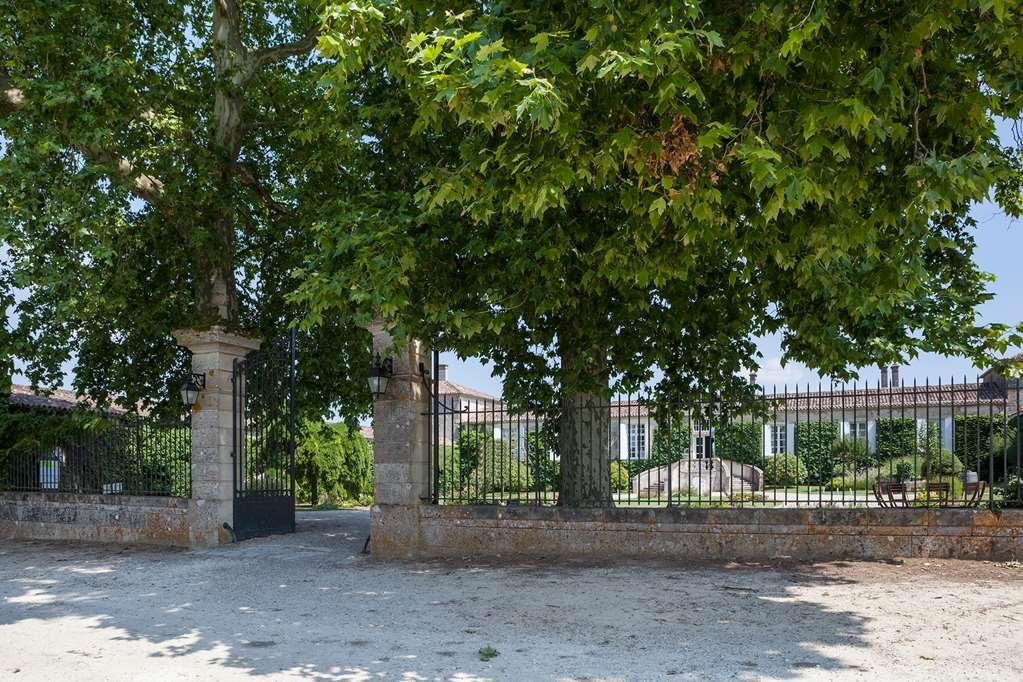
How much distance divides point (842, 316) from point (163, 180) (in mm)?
10265

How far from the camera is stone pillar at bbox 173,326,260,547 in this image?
13602mm

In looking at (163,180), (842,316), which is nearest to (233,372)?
(163,180)

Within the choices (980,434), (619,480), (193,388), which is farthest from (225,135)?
(980,434)

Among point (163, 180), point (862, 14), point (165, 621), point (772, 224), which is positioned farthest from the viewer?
point (163, 180)

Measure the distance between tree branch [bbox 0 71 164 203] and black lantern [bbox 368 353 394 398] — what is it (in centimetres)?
483

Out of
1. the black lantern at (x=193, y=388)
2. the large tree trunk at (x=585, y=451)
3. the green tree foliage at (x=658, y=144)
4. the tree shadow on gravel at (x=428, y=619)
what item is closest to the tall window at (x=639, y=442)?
the large tree trunk at (x=585, y=451)

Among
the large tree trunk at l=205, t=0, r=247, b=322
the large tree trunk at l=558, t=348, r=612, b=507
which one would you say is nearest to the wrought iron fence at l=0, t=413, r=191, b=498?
the large tree trunk at l=205, t=0, r=247, b=322

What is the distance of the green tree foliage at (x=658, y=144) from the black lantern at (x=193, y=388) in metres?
5.35

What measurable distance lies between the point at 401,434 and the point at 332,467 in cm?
1655

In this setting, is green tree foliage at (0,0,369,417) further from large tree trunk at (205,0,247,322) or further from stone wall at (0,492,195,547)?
stone wall at (0,492,195,547)

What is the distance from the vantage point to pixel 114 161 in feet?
44.5

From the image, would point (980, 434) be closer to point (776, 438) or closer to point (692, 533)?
point (776, 438)

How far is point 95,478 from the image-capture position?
639 inches

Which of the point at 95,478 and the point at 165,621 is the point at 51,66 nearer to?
the point at 95,478
